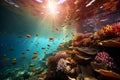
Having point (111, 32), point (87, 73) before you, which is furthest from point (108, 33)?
point (87, 73)

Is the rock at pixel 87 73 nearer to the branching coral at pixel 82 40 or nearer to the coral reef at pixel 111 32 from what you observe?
the coral reef at pixel 111 32

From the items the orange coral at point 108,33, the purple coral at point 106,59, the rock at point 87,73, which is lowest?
the rock at point 87,73

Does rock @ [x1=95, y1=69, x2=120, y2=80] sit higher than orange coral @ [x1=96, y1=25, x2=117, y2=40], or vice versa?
orange coral @ [x1=96, y1=25, x2=117, y2=40]

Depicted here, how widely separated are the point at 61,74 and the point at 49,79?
0.78 metres

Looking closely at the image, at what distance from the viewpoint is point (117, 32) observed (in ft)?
13.3

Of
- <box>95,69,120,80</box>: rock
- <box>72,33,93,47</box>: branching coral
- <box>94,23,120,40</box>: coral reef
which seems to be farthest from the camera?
<box>72,33,93,47</box>: branching coral

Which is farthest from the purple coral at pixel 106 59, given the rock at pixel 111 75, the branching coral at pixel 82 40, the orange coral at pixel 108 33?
the branching coral at pixel 82 40

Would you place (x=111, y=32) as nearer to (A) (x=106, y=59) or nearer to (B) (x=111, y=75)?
(A) (x=106, y=59)

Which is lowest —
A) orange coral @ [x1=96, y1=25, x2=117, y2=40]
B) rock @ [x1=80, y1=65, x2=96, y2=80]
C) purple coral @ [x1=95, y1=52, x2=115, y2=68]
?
rock @ [x1=80, y1=65, x2=96, y2=80]

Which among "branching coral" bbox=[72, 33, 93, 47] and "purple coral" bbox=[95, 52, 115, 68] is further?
"branching coral" bbox=[72, 33, 93, 47]

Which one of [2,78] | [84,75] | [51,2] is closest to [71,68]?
[84,75]

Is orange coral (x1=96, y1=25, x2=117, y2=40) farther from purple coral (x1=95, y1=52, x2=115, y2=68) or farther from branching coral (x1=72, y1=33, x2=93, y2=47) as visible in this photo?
branching coral (x1=72, y1=33, x2=93, y2=47)

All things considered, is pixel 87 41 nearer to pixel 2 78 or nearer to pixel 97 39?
pixel 97 39

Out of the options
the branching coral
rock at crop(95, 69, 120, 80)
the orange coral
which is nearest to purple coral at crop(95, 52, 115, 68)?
rock at crop(95, 69, 120, 80)
